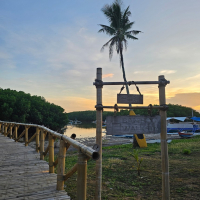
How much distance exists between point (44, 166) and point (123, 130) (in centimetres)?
278

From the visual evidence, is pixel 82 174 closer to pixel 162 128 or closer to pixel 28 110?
pixel 162 128

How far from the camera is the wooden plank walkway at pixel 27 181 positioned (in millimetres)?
3561

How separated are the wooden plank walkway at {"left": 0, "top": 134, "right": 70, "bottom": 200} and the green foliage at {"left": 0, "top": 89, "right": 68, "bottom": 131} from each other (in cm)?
2478

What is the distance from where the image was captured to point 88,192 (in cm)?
489

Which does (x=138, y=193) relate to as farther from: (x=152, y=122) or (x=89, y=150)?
(x=89, y=150)

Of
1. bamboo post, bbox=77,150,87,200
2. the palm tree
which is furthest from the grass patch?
the palm tree

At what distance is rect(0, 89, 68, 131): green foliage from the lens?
95.7ft

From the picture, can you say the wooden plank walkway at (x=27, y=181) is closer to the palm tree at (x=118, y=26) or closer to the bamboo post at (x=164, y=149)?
the bamboo post at (x=164, y=149)

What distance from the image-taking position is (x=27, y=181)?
14.2 feet

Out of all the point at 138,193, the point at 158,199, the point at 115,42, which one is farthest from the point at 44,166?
the point at 115,42

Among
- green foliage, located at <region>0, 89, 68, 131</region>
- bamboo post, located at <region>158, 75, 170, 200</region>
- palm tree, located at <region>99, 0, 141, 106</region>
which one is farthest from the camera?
green foliage, located at <region>0, 89, 68, 131</region>

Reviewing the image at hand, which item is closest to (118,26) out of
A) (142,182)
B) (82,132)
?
(142,182)

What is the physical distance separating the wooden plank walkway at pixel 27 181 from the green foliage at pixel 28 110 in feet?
81.3

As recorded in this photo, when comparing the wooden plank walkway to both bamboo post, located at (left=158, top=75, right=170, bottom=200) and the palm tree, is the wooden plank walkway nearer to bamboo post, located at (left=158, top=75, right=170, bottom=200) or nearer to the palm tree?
bamboo post, located at (left=158, top=75, right=170, bottom=200)
